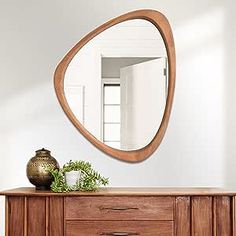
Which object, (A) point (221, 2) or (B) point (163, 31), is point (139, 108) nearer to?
(B) point (163, 31)

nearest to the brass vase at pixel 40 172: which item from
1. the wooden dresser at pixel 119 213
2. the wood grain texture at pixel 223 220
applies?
the wooden dresser at pixel 119 213

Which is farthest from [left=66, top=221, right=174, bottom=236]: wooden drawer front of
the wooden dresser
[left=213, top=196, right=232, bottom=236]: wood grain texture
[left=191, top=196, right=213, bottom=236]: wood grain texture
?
[left=213, top=196, right=232, bottom=236]: wood grain texture

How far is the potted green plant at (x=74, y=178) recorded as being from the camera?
2908 mm

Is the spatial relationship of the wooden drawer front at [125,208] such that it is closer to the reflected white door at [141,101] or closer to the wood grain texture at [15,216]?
the wood grain texture at [15,216]

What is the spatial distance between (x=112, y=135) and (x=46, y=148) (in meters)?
0.40

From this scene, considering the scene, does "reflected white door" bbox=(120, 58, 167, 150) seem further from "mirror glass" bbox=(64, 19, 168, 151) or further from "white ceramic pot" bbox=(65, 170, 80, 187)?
"white ceramic pot" bbox=(65, 170, 80, 187)

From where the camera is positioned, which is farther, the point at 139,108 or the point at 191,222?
the point at 139,108

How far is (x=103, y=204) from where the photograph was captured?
112 inches

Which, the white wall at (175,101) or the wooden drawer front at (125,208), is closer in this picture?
the wooden drawer front at (125,208)

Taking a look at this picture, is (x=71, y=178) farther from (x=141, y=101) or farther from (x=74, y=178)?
(x=141, y=101)

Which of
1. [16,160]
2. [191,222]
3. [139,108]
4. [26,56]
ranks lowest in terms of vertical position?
[191,222]

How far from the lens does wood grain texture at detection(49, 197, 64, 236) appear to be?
2.86m

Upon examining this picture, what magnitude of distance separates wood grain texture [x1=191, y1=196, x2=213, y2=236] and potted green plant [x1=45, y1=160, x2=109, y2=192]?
0.50m

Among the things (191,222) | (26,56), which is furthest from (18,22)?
(191,222)
